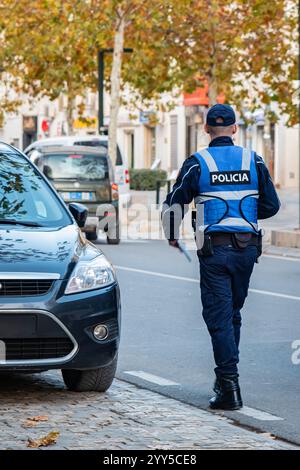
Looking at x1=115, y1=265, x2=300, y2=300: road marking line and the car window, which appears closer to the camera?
x1=115, y1=265, x2=300, y2=300: road marking line

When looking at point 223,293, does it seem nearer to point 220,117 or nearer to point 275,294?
point 220,117

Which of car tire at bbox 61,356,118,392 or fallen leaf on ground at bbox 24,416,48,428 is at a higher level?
car tire at bbox 61,356,118,392

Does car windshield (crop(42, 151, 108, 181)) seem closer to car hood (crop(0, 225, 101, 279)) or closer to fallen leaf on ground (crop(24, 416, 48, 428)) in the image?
car hood (crop(0, 225, 101, 279))

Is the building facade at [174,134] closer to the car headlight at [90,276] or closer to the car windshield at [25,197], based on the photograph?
the car windshield at [25,197]

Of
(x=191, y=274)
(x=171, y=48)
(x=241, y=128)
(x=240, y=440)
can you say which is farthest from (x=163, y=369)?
(x=241, y=128)

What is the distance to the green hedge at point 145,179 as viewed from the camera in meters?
56.2

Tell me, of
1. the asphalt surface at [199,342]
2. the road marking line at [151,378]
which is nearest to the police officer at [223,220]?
the asphalt surface at [199,342]

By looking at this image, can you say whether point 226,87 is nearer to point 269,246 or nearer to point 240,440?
point 269,246

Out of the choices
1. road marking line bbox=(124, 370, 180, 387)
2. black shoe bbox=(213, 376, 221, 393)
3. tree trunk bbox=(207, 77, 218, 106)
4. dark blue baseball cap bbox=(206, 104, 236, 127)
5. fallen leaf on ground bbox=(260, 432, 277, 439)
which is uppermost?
tree trunk bbox=(207, 77, 218, 106)

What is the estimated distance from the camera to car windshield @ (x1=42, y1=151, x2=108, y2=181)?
25.4 m

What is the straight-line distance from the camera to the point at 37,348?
8.38 meters

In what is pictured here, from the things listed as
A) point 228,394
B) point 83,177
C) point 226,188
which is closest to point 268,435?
point 228,394

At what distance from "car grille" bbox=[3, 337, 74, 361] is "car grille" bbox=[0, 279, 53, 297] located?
0.27 m

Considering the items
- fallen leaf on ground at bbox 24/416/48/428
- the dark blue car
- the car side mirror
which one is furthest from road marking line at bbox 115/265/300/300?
fallen leaf on ground at bbox 24/416/48/428
